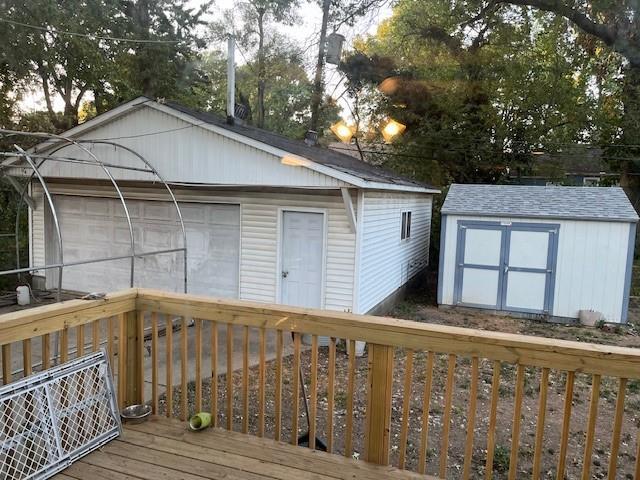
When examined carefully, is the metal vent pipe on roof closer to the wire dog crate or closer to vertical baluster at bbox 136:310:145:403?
vertical baluster at bbox 136:310:145:403

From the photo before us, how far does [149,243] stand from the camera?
8.69 meters

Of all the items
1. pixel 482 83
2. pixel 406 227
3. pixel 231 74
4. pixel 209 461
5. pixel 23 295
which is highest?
pixel 482 83

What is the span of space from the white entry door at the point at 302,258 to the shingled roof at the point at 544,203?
3.37 m

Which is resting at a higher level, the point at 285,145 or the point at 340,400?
the point at 285,145

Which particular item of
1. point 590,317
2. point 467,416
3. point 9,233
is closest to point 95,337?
point 467,416

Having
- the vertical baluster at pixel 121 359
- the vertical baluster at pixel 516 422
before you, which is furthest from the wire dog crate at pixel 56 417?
the vertical baluster at pixel 516 422

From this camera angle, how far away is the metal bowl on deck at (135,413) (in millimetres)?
2674

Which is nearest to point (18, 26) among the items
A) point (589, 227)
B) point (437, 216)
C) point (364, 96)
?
point (364, 96)

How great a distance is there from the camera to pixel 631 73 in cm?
1422

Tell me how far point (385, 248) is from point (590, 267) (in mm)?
3783

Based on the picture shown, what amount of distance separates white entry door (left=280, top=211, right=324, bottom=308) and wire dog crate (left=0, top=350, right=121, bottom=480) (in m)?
4.79

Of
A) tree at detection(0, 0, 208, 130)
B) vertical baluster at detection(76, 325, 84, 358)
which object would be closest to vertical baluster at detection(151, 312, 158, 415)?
vertical baluster at detection(76, 325, 84, 358)

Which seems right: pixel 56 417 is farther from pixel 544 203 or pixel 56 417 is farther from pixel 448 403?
pixel 544 203

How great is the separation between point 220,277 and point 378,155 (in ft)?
35.9
